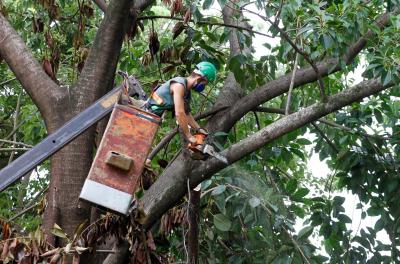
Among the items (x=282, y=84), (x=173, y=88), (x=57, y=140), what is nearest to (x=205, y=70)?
(x=173, y=88)

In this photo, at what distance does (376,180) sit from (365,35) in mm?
1434

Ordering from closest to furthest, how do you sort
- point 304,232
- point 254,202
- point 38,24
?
point 254,202 < point 304,232 < point 38,24

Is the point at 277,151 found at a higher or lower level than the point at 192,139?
higher

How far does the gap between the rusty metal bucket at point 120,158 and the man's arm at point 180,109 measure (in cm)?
13

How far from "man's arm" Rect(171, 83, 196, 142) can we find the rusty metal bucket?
0.13 m

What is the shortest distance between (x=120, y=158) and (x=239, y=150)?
0.73 metres

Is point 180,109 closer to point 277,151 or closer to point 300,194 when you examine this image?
point 300,194

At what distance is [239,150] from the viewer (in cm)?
377

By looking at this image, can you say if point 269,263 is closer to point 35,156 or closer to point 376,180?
point 376,180

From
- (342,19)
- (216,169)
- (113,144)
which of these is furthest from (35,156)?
(342,19)

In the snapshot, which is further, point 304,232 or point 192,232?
point 304,232

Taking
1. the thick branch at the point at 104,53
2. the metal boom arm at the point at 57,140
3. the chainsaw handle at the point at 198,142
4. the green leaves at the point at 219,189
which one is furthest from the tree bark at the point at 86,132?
the chainsaw handle at the point at 198,142

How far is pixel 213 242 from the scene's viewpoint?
5.05 meters

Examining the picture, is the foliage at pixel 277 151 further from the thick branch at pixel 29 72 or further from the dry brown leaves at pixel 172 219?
the thick branch at pixel 29 72
